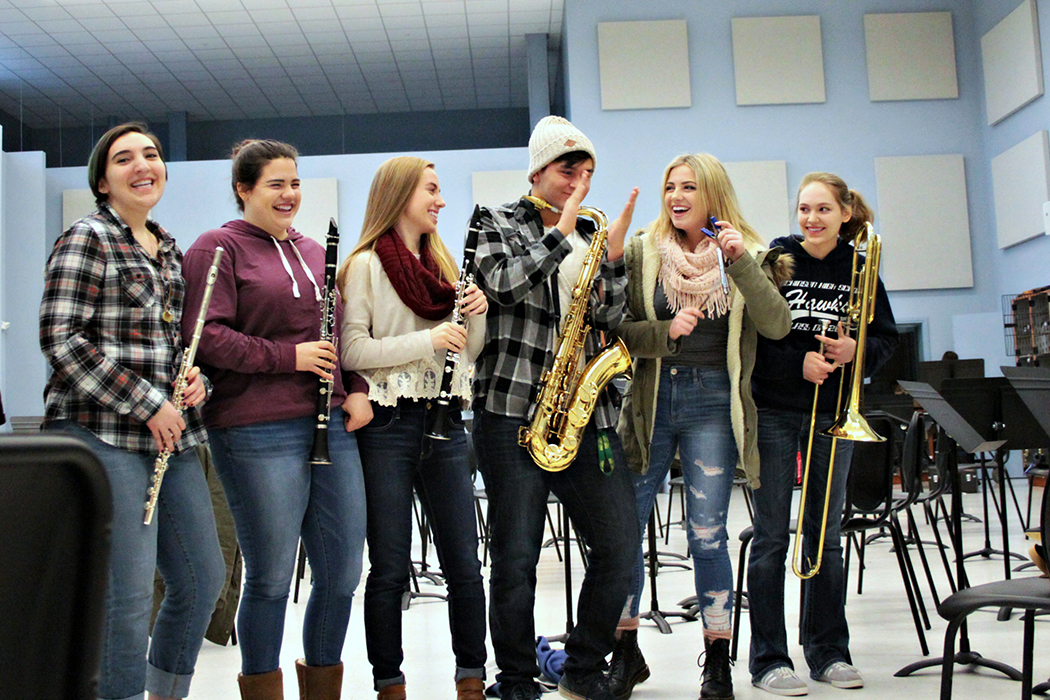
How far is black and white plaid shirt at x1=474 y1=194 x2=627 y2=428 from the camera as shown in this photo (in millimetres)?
2508

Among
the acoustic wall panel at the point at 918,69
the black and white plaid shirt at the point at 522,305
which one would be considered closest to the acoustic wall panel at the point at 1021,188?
the acoustic wall panel at the point at 918,69

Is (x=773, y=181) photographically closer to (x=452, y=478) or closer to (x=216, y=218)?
(x=216, y=218)

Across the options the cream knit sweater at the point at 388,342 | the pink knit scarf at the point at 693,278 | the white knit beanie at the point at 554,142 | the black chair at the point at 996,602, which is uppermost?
the white knit beanie at the point at 554,142

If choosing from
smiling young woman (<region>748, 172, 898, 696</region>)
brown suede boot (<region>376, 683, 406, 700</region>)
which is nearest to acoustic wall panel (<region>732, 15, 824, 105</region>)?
smiling young woman (<region>748, 172, 898, 696</region>)

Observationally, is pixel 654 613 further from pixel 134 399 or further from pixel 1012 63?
pixel 1012 63

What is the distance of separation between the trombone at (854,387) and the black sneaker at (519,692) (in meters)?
0.88

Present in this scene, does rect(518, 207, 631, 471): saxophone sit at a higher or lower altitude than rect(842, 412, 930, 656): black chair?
higher

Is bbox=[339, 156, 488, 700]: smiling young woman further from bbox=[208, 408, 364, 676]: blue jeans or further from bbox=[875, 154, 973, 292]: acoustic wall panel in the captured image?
bbox=[875, 154, 973, 292]: acoustic wall panel

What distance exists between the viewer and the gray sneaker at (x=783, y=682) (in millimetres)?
2791

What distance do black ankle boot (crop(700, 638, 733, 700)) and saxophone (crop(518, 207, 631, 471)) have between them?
0.72m

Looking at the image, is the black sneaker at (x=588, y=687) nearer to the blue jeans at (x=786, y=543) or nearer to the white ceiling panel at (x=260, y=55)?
the blue jeans at (x=786, y=543)

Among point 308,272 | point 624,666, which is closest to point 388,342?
point 308,272

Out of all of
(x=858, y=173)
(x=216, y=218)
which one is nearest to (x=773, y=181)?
(x=858, y=173)

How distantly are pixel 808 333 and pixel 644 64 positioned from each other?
8363mm
